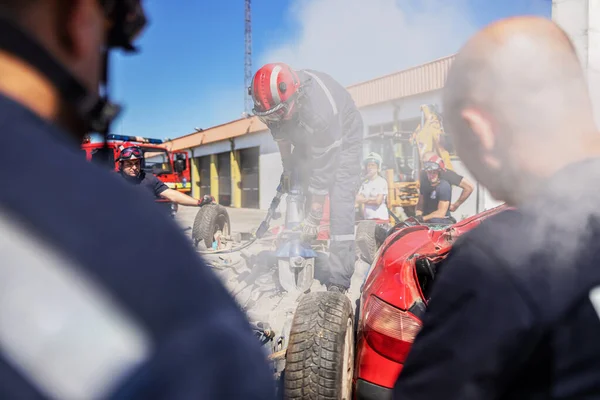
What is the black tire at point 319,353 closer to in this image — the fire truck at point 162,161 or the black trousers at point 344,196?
the black trousers at point 344,196

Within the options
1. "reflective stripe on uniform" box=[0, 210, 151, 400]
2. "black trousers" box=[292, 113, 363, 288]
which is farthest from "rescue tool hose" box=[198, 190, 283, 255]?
"reflective stripe on uniform" box=[0, 210, 151, 400]

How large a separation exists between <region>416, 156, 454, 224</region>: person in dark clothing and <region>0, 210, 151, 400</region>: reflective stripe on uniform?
589cm

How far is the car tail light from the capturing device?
6.33 ft

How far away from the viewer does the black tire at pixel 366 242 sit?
4.34 meters

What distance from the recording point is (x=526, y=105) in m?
0.91

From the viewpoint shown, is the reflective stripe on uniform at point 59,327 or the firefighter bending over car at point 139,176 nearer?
the reflective stripe on uniform at point 59,327

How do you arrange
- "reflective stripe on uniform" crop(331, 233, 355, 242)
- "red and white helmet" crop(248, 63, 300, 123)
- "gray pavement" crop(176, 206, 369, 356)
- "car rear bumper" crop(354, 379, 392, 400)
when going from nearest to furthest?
"car rear bumper" crop(354, 379, 392, 400)
"gray pavement" crop(176, 206, 369, 356)
"red and white helmet" crop(248, 63, 300, 123)
"reflective stripe on uniform" crop(331, 233, 355, 242)

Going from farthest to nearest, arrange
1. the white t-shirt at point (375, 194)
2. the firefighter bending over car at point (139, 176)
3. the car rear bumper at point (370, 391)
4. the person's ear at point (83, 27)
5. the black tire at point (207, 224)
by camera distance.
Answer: the white t-shirt at point (375, 194) → the firefighter bending over car at point (139, 176) → the black tire at point (207, 224) → the car rear bumper at point (370, 391) → the person's ear at point (83, 27)

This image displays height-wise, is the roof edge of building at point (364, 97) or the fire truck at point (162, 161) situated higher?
the roof edge of building at point (364, 97)

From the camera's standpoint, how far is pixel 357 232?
4617 millimetres

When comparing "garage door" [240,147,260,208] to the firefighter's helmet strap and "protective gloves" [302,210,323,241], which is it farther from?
the firefighter's helmet strap

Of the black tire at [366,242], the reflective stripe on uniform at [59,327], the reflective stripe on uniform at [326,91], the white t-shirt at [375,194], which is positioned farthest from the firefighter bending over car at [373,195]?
the reflective stripe on uniform at [59,327]

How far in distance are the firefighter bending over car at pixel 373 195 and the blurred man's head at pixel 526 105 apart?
6233 mm

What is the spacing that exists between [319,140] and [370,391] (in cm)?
231
